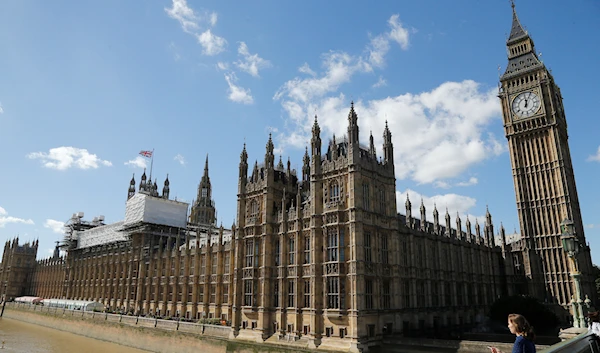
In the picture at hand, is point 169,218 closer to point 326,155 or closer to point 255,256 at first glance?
point 255,256

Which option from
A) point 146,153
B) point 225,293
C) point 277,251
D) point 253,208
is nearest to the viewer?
point 277,251

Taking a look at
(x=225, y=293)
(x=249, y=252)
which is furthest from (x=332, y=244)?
(x=225, y=293)

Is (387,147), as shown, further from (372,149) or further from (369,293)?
(369,293)

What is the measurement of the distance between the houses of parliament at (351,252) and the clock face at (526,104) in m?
0.21

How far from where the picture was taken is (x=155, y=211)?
9444 centimetres

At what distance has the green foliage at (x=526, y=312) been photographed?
56688 millimetres

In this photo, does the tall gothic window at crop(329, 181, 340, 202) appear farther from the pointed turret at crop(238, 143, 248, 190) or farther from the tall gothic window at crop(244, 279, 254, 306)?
the tall gothic window at crop(244, 279, 254, 306)

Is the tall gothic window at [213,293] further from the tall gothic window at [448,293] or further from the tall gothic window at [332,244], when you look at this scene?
the tall gothic window at [448,293]

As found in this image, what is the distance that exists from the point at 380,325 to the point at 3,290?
6020 inches

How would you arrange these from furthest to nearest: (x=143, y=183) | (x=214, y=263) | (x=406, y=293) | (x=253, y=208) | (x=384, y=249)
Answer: (x=143, y=183), (x=214, y=263), (x=253, y=208), (x=406, y=293), (x=384, y=249)

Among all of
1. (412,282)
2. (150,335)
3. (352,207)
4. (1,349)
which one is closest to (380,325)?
(412,282)

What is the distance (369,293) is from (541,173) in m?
54.0

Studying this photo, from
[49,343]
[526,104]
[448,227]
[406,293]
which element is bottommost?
[49,343]

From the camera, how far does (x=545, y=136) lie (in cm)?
7675
